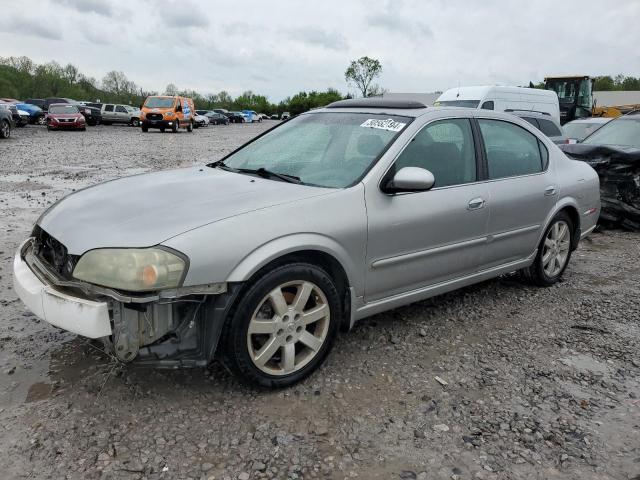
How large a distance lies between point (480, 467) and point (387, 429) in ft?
1.53

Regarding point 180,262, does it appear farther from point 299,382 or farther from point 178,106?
point 178,106

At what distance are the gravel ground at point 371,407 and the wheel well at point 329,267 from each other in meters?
0.36

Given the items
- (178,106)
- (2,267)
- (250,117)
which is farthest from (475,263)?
(250,117)

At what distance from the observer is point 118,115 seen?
39062 millimetres

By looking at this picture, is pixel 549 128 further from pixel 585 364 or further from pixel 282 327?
pixel 282 327

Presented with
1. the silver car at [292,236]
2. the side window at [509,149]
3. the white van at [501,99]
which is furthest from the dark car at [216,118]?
the silver car at [292,236]

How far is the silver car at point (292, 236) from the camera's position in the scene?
254 cm

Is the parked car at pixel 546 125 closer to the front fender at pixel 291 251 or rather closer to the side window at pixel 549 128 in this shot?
the side window at pixel 549 128

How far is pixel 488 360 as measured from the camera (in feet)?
11.2

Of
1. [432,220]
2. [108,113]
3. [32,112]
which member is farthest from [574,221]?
[108,113]

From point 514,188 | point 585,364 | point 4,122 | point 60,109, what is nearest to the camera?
point 585,364

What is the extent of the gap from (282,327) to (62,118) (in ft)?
95.6

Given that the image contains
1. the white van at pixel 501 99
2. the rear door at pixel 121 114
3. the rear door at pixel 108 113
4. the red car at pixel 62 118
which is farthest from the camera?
the rear door at pixel 121 114

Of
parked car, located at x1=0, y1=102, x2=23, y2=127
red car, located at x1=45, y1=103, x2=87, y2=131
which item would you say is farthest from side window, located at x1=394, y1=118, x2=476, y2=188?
red car, located at x1=45, y1=103, x2=87, y2=131
